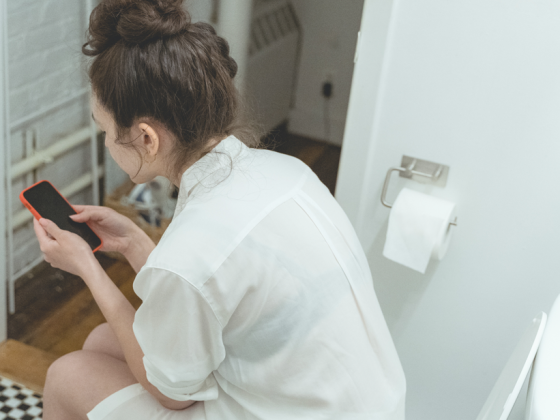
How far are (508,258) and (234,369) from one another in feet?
1.94

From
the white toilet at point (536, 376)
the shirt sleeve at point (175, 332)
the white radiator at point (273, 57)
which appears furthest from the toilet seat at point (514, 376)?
the white radiator at point (273, 57)

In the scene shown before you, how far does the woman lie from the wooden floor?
598 millimetres

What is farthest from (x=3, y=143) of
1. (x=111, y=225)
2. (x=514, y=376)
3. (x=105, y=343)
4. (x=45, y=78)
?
(x=514, y=376)

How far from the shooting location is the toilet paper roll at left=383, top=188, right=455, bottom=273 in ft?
3.40

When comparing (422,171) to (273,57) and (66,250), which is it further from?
(273,57)

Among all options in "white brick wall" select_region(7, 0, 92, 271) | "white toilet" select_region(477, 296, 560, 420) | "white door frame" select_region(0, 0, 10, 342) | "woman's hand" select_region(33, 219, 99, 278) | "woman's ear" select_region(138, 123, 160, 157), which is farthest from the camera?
"white brick wall" select_region(7, 0, 92, 271)

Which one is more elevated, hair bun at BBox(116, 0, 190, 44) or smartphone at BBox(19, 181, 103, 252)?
hair bun at BBox(116, 0, 190, 44)

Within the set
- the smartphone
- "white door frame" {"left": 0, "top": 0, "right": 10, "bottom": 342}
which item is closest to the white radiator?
"white door frame" {"left": 0, "top": 0, "right": 10, "bottom": 342}

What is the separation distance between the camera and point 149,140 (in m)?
0.76

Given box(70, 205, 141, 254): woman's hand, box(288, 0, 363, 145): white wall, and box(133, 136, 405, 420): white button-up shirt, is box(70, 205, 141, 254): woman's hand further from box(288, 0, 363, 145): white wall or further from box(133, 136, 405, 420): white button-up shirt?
box(288, 0, 363, 145): white wall

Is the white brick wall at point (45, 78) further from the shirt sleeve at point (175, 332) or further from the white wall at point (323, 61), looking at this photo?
the white wall at point (323, 61)

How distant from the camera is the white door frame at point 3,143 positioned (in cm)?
119

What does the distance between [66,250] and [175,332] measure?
0.90 ft

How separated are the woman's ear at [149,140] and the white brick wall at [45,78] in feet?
1.95
